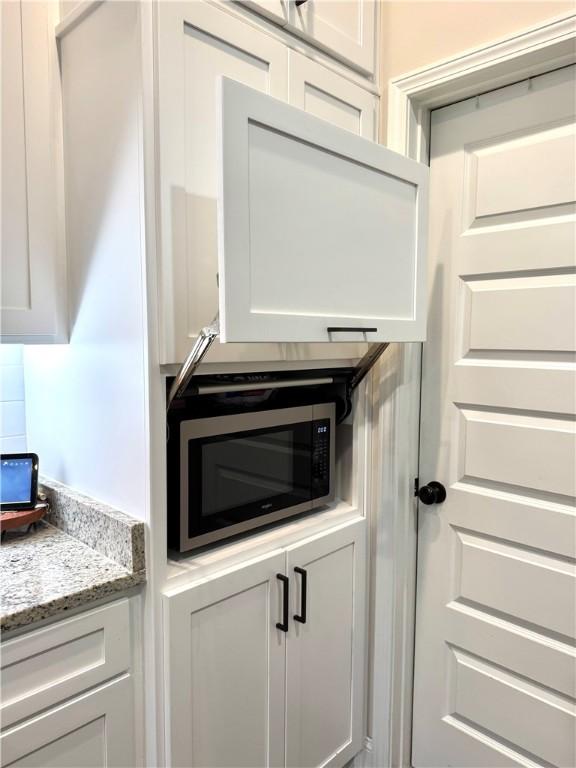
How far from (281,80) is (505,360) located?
901 mm

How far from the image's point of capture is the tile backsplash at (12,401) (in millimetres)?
1487

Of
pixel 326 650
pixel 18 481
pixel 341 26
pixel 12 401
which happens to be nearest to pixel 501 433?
pixel 326 650

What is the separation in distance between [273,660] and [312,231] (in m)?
1.04

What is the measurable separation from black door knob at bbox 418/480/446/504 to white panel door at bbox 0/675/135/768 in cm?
94

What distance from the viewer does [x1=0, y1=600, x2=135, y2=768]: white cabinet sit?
94 cm

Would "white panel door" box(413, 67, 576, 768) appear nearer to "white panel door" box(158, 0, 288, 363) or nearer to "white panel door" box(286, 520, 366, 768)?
"white panel door" box(286, 520, 366, 768)

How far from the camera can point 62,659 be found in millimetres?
1005

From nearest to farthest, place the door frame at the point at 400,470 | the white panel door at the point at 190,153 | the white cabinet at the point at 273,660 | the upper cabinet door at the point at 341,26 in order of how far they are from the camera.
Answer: the white panel door at the point at 190,153 → the white cabinet at the point at 273,660 → the upper cabinet door at the point at 341,26 → the door frame at the point at 400,470

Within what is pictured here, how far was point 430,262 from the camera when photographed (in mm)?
1560

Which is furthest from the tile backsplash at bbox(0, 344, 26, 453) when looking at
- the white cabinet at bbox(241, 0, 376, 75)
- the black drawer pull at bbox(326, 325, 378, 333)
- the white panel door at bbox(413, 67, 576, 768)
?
the white panel door at bbox(413, 67, 576, 768)

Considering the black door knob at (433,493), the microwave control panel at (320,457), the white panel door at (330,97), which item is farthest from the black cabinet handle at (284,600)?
the white panel door at (330,97)

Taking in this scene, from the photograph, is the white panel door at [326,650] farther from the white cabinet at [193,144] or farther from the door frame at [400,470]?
the white cabinet at [193,144]

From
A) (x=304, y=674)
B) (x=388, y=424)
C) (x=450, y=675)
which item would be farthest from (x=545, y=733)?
(x=388, y=424)

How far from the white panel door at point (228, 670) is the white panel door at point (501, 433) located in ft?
1.86
